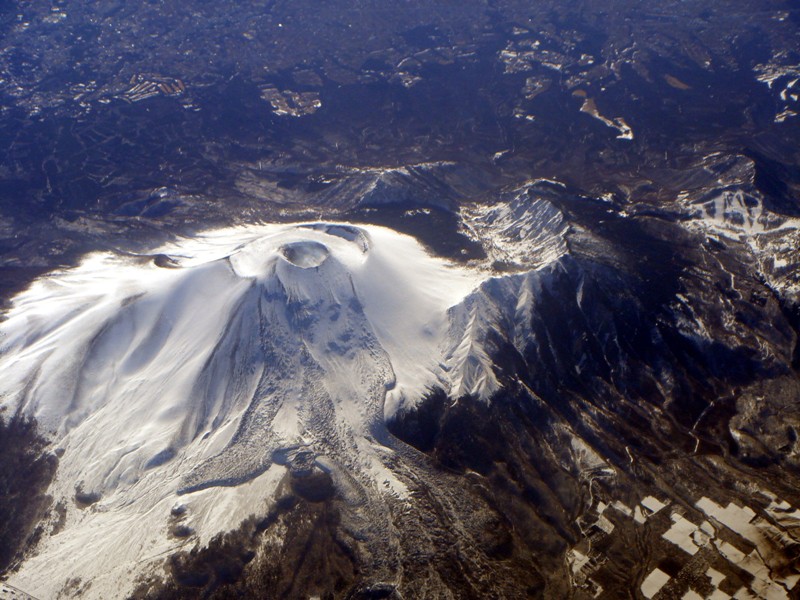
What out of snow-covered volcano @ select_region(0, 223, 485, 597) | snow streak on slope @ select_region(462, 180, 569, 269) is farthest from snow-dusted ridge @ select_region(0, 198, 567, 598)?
snow streak on slope @ select_region(462, 180, 569, 269)

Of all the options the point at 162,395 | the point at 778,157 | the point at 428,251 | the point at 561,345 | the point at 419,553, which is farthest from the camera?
the point at 778,157

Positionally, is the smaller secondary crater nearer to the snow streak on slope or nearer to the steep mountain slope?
the steep mountain slope

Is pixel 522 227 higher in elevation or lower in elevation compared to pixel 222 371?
higher

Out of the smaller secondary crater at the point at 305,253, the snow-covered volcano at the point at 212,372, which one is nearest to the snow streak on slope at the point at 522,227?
the snow-covered volcano at the point at 212,372

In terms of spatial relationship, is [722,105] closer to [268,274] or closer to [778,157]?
[778,157]

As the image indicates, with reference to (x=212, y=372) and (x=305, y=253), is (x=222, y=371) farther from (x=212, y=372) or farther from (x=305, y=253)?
(x=305, y=253)

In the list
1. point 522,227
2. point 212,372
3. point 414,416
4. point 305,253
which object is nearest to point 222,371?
point 212,372

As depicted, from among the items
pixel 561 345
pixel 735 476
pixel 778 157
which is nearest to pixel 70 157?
pixel 561 345

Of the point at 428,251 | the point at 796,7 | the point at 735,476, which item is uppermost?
the point at 796,7
